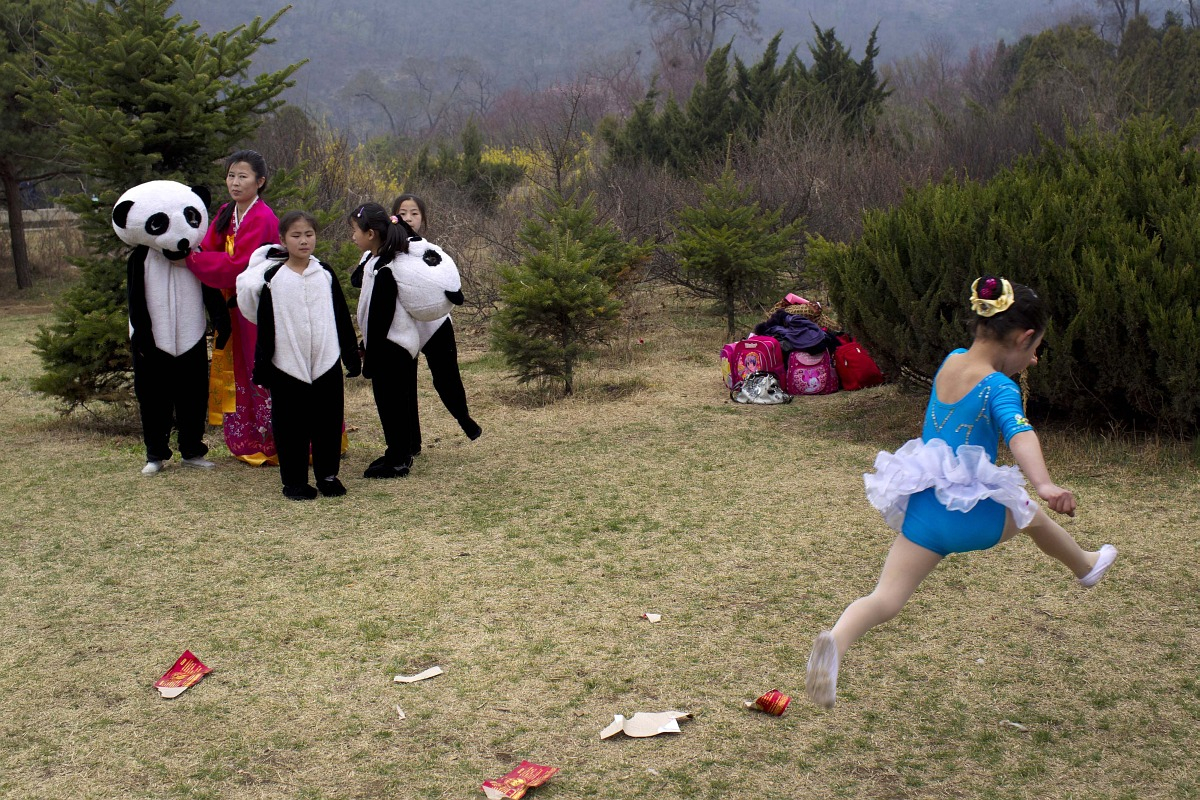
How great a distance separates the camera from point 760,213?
15.1 metres

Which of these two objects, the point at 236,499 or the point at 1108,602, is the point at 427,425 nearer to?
the point at 236,499

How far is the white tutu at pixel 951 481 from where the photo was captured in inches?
137

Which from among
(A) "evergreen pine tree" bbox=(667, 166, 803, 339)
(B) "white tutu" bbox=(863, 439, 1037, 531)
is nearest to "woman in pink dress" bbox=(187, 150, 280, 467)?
(B) "white tutu" bbox=(863, 439, 1037, 531)

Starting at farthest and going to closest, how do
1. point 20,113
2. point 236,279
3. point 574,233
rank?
point 20,113 → point 574,233 → point 236,279

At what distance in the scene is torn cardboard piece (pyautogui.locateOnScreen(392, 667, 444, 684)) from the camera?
4.19 meters

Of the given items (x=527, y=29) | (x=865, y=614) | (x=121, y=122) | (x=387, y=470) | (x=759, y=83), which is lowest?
(x=387, y=470)

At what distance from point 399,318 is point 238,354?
1081 millimetres

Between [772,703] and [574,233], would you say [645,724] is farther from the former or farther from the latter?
[574,233]

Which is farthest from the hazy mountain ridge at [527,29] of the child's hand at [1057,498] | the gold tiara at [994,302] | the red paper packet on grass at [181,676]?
the child's hand at [1057,498]

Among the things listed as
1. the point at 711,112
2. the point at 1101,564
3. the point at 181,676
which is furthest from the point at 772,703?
the point at 711,112

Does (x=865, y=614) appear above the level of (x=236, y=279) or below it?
below

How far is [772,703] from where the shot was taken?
3.89 meters

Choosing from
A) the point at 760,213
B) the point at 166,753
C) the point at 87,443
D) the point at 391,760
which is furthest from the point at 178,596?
the point at 760,213

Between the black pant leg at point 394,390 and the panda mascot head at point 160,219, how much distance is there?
129cm
